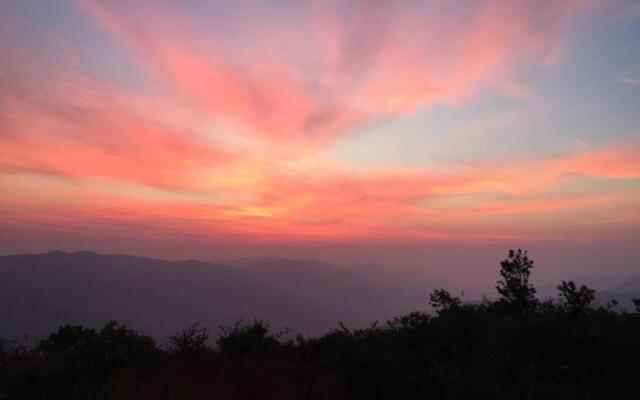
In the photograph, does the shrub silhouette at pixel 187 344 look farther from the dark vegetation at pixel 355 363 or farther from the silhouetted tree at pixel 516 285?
the silhouetted tree at pixel 516 285

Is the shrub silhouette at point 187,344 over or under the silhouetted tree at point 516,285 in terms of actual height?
under

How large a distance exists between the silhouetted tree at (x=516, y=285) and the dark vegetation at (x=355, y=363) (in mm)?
3092

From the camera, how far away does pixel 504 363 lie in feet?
36.8

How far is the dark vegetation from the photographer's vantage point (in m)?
9.85

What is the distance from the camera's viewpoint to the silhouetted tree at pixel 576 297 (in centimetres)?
1758

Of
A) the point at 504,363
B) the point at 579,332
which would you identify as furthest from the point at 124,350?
the point at 579,332

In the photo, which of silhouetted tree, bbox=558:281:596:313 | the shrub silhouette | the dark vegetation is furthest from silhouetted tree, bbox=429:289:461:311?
the shrub silhouette

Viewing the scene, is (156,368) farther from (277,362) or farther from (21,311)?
(21,311)

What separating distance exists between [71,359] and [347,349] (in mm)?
8504

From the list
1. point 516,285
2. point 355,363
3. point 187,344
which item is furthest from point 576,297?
point 187,344

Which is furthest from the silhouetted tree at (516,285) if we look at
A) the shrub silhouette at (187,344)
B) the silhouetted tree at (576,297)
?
the shrub silhouette at (187,344)

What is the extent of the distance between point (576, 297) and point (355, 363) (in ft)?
39.8

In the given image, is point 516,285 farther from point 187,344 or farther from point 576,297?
point 187,344

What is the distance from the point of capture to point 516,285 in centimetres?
2097
